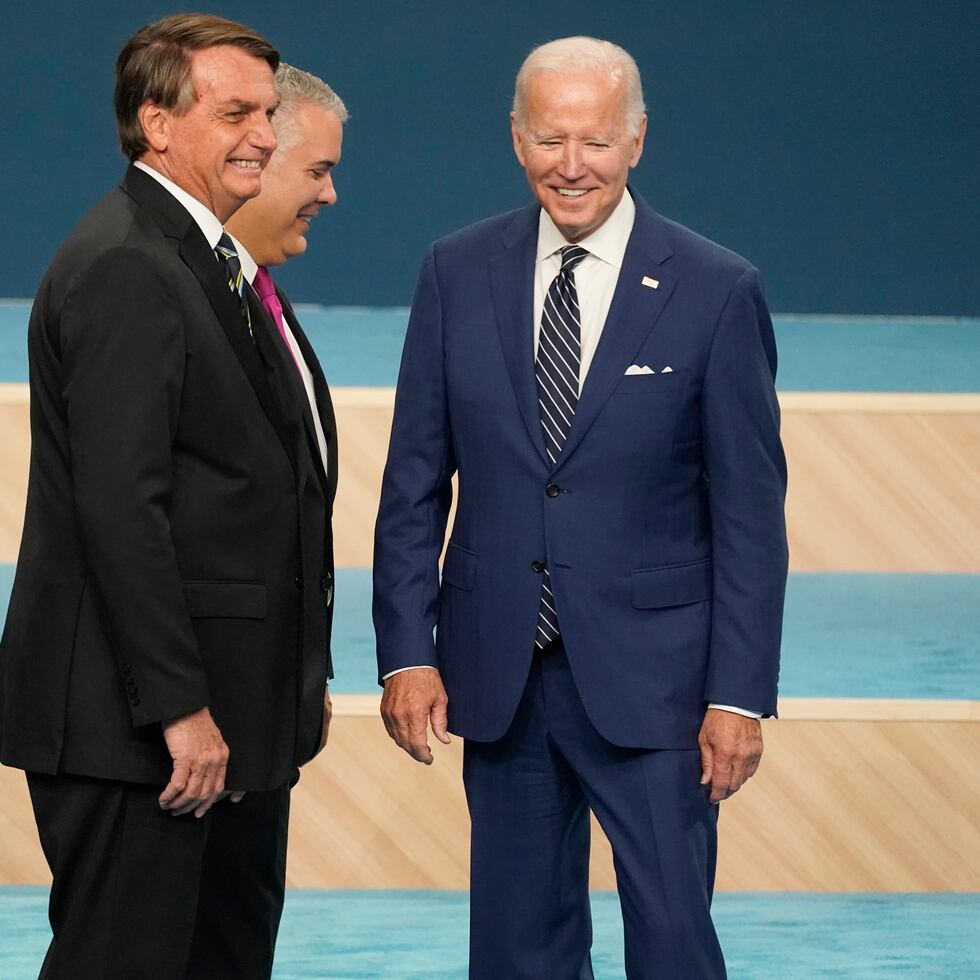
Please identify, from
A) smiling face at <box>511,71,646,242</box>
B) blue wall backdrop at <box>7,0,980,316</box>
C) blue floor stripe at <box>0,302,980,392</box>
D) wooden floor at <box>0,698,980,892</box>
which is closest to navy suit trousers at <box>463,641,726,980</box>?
smiling face at <box>511,71,646,242</box>

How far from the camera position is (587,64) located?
1931 mm

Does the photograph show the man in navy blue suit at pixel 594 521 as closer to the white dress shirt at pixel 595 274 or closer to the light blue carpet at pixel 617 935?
the white dress shirt at pixel 595 274

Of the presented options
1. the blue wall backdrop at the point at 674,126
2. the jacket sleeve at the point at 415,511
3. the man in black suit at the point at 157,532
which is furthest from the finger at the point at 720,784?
the blue wall backdrop at the point at 674,126

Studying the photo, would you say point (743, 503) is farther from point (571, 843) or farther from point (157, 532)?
point (157, 532)

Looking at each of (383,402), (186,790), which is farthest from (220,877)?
(383,402)

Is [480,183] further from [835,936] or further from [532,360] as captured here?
[532,360]

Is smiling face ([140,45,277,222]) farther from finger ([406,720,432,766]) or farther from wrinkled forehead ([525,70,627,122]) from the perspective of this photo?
finger ([406,720,432,766])

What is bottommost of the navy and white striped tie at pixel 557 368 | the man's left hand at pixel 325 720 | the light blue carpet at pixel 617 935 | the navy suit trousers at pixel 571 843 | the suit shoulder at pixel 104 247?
the light blue carpet at pixel 617 935

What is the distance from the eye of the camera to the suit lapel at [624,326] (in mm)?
1949

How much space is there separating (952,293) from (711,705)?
8.85 meters

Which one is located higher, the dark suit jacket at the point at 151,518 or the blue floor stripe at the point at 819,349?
the dark suit jacket at the point at 151,518

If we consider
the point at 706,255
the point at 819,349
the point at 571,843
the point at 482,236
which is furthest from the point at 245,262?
the point at 819,349

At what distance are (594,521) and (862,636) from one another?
8.45ft

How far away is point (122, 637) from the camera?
5.61ft
